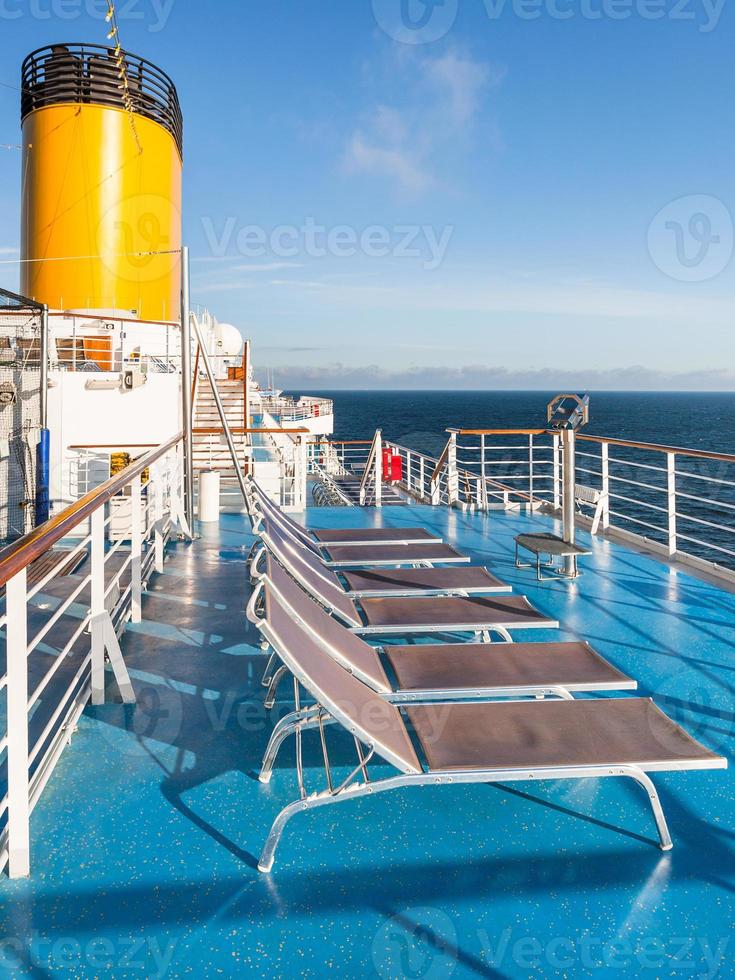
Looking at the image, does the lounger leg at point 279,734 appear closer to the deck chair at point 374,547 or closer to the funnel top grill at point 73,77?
the deck chair at point 374,547

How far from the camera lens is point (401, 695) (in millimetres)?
2104

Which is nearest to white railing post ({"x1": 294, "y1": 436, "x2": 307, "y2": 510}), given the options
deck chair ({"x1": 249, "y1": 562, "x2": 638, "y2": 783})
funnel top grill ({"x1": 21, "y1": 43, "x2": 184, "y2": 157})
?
deck chair ({"x1": 249, "y1": 562, "x2": 638, "y2": 783})

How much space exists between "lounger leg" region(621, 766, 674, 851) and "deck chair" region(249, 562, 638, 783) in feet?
1.48

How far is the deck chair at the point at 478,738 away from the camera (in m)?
→ 1.62

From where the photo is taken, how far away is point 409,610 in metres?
3.02

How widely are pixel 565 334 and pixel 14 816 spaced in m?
25.4

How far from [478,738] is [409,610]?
124 centimetres

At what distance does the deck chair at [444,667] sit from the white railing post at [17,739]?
0.59 m

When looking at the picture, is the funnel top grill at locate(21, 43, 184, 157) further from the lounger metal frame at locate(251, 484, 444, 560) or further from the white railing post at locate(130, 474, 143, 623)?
the white railing post at locate(130, 474, 143, 623)

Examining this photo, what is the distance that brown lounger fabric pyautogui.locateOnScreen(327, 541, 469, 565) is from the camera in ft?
12.9

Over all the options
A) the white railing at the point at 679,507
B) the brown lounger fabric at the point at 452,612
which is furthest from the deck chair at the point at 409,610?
the white railing at the point at 679,507

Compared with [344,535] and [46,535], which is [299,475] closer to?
[344,535]

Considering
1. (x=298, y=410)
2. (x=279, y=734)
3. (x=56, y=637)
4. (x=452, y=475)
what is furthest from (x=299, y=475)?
(x=298, y=410)

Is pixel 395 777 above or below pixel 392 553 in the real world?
below
